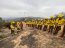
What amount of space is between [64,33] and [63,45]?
8.68ft

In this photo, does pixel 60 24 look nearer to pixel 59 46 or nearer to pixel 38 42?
pixel 38 42

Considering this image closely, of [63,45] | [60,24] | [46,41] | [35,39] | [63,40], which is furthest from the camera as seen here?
[60,24]

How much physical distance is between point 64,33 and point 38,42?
2.66 meters

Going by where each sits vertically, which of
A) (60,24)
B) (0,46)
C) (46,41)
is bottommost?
(0,46)

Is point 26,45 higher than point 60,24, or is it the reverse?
point 60,24

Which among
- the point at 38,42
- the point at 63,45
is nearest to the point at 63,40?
the point at 63,45

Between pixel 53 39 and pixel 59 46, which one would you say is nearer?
pixel 59 46

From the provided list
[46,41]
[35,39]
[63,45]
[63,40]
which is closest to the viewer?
[63,45]

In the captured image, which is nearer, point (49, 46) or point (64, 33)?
point (49, 46)

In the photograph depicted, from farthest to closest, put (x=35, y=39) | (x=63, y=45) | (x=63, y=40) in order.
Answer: (x=35, y=39) → (x=63, y=40) → (x=63, y=45)

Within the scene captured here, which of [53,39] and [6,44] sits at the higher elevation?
[53,39]

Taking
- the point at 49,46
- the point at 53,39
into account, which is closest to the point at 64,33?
the point at 53,39

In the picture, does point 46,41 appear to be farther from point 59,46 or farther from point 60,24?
point 60,24

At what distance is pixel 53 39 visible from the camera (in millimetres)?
15781
